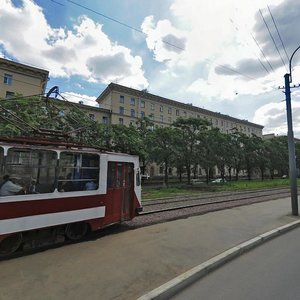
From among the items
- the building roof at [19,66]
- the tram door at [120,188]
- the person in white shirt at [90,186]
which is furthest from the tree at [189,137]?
the person in white shirt at [90,186]

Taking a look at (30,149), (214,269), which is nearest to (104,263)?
(214,269)

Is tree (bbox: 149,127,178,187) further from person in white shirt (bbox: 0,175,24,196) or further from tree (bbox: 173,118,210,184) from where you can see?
person in white shirt (bbox: 0,175,24,196)

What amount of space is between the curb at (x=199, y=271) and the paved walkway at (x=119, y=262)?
17 centimetres

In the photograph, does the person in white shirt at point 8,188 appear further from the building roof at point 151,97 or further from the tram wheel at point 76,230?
the building roof at point 151,97

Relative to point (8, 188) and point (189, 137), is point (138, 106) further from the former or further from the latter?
point (8, 188)

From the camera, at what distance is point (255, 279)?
5.14 meters

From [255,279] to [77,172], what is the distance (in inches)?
196

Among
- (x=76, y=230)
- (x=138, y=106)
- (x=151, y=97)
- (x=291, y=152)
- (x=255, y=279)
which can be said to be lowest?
(x=255, y=279)

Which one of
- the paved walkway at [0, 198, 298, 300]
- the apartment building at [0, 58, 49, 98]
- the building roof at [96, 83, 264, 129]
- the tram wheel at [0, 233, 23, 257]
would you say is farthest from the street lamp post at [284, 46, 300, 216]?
the building roof at [96, 83, 264, 129]

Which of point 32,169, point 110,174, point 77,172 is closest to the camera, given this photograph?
point 32,169

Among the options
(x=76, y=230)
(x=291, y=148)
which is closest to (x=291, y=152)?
(x=291, y=148)

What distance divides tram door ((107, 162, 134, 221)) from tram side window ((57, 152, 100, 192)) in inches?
22.6

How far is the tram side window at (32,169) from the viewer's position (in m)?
6.31

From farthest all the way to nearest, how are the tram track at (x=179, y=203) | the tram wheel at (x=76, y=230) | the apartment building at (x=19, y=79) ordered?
the apartment building at (x=19, y=79), the tram track at (x=179, y=203), the tram wheel at (x=76, y=230)
